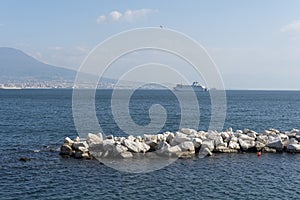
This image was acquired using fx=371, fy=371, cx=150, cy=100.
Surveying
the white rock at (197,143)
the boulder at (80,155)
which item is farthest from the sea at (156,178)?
the white rock at (197,143)

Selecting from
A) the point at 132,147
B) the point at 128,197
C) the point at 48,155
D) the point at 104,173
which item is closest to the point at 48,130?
the point at 48,155

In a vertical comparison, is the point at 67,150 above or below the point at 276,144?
below

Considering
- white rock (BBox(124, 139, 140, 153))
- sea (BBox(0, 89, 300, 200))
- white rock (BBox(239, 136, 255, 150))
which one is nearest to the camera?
sea (BBox(0, 89, 300, 200))

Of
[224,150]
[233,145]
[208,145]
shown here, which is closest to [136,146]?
[208,145]

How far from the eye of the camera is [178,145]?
37125mm

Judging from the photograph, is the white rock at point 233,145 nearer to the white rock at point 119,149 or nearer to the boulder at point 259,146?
the boulder at point 259,146

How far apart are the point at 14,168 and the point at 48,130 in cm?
2681

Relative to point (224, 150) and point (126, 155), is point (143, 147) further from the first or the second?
point (224, 150)

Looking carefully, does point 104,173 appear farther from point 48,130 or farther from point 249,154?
point 48,130

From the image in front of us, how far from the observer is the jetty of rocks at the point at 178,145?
35.8 m

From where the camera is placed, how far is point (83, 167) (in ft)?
105

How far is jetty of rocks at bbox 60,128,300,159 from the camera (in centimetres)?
3584

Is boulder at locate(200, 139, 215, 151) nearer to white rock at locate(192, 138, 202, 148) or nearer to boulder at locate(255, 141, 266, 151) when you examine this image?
white rock at locate(192, 138, 202, 148)

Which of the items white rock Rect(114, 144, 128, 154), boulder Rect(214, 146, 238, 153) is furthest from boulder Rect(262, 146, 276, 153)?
white rock Rect(114, 144, 128, 154)
